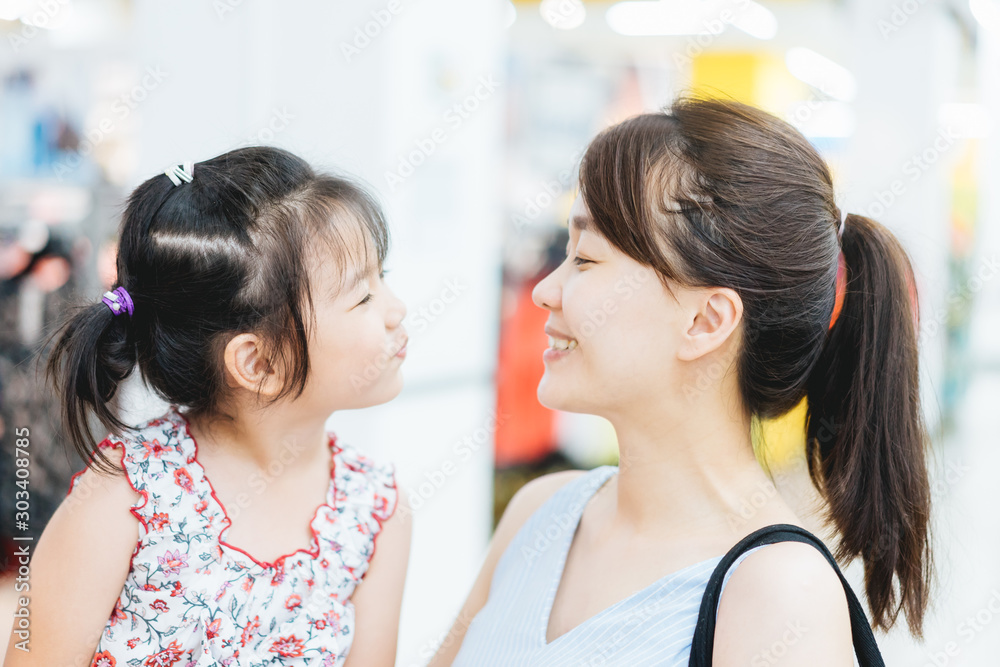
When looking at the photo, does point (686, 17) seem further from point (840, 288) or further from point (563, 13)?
point (840, 288)

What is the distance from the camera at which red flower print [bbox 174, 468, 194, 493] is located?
117 cm

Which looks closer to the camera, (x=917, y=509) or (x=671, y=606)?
(x=671, y=606)

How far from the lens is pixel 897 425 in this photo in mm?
1150

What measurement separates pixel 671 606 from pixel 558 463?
10.7 feet

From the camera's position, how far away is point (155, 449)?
119cm

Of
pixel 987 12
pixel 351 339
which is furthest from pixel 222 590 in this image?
pixel 987 12

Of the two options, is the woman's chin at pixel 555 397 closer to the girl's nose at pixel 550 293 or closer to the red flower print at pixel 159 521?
the girl's nose at pixel 550 293

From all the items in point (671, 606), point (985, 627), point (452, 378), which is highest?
point (671, 606)

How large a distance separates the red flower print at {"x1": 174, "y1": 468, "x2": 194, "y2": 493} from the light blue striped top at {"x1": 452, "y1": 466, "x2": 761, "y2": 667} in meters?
0.46

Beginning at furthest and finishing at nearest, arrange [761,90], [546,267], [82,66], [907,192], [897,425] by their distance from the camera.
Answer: [761,90], [546,267], [907,192], [82,66], [897,425]

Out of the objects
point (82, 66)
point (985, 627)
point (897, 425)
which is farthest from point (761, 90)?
point (897, 425)

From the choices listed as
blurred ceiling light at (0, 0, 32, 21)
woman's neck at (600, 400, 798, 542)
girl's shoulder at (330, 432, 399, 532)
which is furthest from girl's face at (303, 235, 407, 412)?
blurred ceiling light at (0, 0, 32, 21)

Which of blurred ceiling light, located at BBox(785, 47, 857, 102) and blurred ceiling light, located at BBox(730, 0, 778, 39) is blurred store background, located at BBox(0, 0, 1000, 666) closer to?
blurred ceiling light, located at BBox(730, 0, 778, 39)

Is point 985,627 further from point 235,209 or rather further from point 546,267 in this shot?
point 235,209
